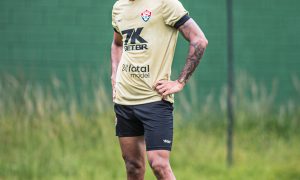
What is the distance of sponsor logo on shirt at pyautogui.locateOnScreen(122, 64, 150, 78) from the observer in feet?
17.3

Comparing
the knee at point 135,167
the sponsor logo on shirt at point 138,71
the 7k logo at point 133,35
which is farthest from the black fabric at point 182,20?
the knee at point 135,167

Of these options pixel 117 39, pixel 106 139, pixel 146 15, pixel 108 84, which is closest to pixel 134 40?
pixel 146 15

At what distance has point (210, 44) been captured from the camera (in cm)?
886

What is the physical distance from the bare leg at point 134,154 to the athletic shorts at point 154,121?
133mm

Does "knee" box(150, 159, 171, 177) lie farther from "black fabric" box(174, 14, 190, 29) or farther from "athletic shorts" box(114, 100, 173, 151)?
"black fabric" box(174, 14, 190, 29)

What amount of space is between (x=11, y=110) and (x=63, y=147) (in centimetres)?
75

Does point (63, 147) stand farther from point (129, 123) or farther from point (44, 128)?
point (129, 123)

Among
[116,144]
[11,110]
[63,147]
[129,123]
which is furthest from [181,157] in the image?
[129,123]

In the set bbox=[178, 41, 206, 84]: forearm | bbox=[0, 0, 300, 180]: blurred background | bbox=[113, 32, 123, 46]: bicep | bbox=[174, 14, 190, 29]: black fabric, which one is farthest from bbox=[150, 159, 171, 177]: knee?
bbox=[0, 0, 300, 180]: blurred background

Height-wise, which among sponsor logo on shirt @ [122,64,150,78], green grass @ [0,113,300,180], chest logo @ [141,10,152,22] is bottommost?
green grass @ [0,113,300,180]

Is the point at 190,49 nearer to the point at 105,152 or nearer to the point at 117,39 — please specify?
the point at 117,39

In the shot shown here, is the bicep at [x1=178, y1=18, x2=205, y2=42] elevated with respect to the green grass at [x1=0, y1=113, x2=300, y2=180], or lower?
elevated

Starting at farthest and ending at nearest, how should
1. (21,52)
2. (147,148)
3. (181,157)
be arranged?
(21,52) < (181,157) < (147,148)

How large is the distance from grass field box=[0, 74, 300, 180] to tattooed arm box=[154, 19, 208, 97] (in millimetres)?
2320
